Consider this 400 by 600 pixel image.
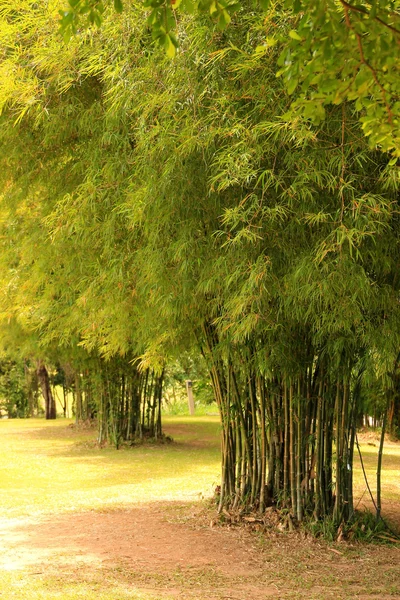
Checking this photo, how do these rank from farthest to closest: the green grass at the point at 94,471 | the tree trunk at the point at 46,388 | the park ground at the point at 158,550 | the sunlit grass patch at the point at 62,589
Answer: the tree trunk at the point at 46,388 → the green grass at the point at 94,471 → the park ground at the point at 158,550 → the sunlit grass patch at the point at 62,589

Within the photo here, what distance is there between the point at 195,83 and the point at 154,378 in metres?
8.77

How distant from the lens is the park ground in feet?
14.7

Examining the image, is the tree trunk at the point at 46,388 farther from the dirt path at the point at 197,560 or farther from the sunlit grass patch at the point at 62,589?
the sunlit grass patch at the point at 62,589

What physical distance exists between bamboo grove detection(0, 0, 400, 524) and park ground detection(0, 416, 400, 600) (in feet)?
1.53

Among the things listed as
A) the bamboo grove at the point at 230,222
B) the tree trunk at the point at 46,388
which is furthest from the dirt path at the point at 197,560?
the tree trunk at the point at 46,388

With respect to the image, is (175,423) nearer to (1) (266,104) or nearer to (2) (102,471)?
(2) (102,471)

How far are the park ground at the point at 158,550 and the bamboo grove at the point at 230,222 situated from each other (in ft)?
1.53

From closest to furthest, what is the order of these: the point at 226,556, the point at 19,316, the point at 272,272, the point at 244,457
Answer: the point at 272,272
the point at 226,556
the point at 244,457
the point at 19,316

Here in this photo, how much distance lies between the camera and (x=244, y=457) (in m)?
6.16

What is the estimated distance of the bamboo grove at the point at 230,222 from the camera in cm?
439

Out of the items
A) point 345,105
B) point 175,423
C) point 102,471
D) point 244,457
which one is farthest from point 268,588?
point 175,423

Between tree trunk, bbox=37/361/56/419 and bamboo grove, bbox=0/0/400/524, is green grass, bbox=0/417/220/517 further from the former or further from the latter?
tree trunk, bbox=37/361/56/419

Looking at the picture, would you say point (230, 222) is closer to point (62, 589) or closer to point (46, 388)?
point (62, 589)

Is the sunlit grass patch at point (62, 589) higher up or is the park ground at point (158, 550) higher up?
the sunlit grass patch at point (62, 589)
